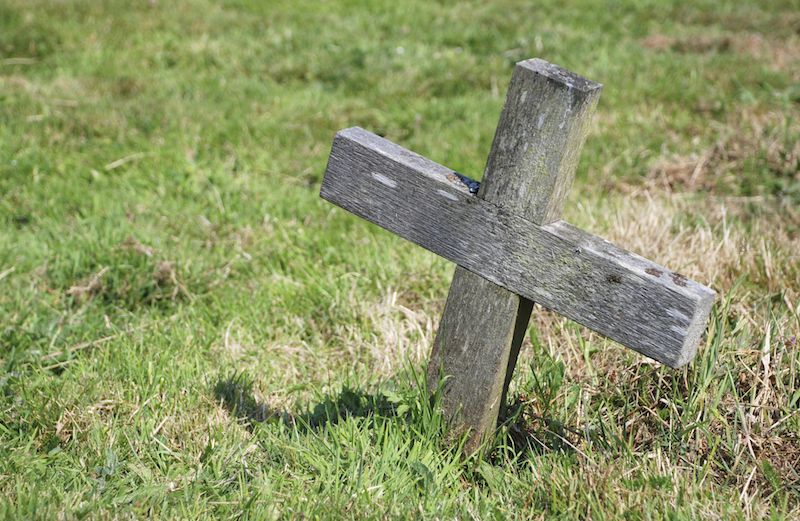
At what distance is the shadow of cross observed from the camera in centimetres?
217

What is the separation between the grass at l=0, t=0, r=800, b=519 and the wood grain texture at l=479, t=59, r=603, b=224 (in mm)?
702

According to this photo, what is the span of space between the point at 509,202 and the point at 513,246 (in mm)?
127

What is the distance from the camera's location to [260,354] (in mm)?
3418

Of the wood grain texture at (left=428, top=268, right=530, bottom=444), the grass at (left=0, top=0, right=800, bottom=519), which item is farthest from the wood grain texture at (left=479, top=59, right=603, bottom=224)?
the grass at (left=0, top=0, right=800, bottom=519)

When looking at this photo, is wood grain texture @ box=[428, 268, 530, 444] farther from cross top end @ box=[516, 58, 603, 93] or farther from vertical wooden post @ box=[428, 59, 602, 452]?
cross top end @ box=[516, 58, 603, 93]

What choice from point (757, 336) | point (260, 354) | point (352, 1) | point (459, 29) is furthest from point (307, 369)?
point (352, 1)

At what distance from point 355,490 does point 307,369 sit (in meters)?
1.06

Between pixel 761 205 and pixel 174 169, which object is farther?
pixel 174 169

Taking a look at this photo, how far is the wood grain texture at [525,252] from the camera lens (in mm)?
2143

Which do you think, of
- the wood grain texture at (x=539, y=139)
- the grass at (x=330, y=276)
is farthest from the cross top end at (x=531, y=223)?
the grass at (x=330, y=276)

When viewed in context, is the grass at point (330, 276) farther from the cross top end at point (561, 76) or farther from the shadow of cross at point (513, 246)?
the cross top end at point (561, 76)

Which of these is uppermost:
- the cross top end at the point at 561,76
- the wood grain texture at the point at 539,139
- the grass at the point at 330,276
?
the cross top end at the point at 561,76

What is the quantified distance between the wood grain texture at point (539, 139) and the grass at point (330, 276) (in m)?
0.70

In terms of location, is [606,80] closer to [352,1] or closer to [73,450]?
[352,1]
